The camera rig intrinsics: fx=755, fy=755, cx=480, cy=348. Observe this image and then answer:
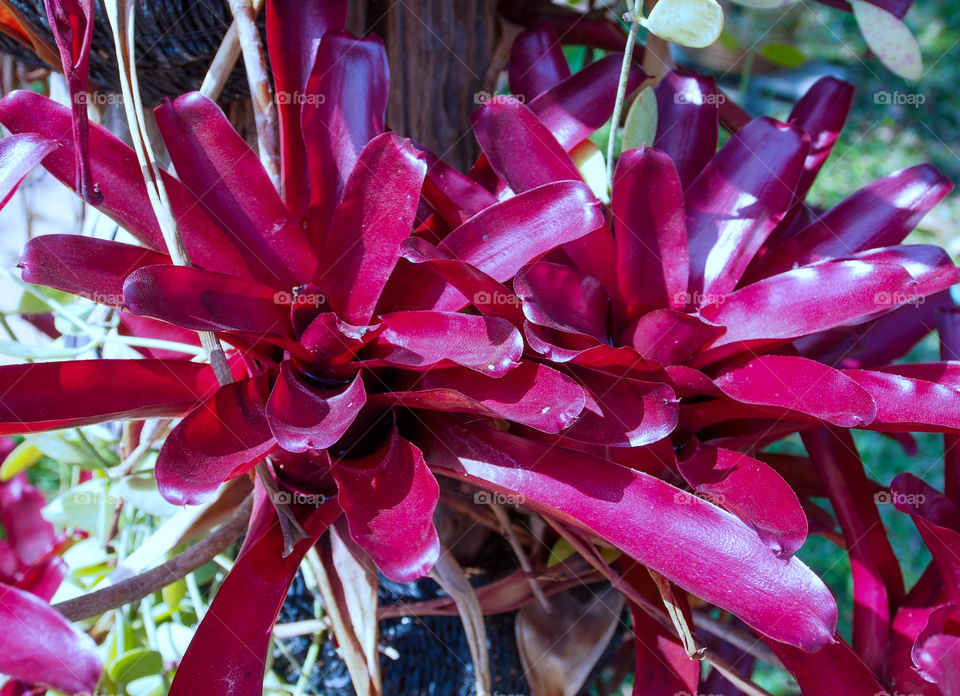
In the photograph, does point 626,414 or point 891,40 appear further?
point 891,40

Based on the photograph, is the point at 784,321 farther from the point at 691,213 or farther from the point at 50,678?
the point at 50,678

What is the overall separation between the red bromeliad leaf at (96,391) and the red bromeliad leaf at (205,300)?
0.18 ft

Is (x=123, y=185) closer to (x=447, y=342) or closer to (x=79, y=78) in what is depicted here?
(x=79, y=78)

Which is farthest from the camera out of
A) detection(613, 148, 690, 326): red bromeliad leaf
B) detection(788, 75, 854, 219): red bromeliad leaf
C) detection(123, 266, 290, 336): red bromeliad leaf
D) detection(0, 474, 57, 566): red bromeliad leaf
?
detection(0, 474, 57, 566): red bromeliad leaf

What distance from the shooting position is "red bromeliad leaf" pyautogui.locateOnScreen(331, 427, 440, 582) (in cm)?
36

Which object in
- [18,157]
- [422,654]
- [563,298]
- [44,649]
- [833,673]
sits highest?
[18,157]

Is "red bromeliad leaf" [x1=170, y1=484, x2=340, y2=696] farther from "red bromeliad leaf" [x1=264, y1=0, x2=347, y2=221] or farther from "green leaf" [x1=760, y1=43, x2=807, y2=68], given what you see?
"green leaf" [x1=760, y1=43, x2=807, y2=68]

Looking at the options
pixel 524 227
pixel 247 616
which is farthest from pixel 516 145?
pixel 247 616

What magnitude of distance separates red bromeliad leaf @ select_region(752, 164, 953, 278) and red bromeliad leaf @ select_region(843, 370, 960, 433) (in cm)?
12

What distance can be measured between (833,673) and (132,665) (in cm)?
46

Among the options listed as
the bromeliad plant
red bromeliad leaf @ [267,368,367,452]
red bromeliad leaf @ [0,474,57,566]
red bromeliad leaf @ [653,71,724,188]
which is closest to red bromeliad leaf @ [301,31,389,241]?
the bromeliad plant

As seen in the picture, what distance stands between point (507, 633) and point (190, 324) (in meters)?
0.42

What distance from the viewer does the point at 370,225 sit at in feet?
1.44

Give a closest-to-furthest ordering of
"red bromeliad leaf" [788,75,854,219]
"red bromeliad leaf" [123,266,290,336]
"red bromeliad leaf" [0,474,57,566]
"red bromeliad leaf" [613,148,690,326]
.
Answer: "red bromeliad leaf" [123,266,290,336] < "red bromeliad leaf" [613,148,690,326] < "red bromeliad leaf" [788,75,854,219] < "red bromeliad leaf" [0,474,57,566]
